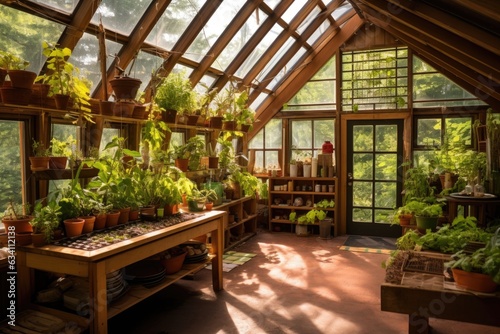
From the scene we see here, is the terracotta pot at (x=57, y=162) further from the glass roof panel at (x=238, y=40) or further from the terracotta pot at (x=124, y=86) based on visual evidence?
the glass roof panel at (x=238, y=40)

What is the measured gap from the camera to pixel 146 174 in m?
4.12

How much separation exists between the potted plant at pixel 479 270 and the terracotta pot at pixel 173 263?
2.41 m

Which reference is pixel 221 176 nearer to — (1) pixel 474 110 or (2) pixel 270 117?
(2) pixel 270 117

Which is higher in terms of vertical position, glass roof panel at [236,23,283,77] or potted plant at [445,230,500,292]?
glass roof panel at [236,23,283,77]

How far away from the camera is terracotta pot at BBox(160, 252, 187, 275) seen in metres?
3.79

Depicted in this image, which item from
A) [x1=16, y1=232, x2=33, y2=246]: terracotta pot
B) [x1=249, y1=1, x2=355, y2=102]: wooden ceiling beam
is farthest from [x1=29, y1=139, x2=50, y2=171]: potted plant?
[x1=249, y1=1, x2=355, y2=102]: wooden ceiling beam

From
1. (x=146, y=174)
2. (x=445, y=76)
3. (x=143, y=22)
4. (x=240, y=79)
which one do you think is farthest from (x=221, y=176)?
(x=445, y=76)

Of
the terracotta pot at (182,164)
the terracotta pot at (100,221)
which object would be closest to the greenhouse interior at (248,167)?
the terracotta pot at (100,221)

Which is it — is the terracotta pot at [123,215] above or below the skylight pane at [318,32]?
below

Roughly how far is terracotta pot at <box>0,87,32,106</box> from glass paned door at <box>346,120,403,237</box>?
5587 millimetres

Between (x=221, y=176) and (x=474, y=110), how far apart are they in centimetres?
439

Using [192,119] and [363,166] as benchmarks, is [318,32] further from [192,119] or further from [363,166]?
[192,119]

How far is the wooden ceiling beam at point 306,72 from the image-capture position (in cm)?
728

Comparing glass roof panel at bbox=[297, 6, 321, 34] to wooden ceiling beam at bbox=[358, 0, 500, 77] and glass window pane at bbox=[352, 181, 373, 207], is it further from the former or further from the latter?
glass window pane at bbox=[352, 181, 373, 207]
